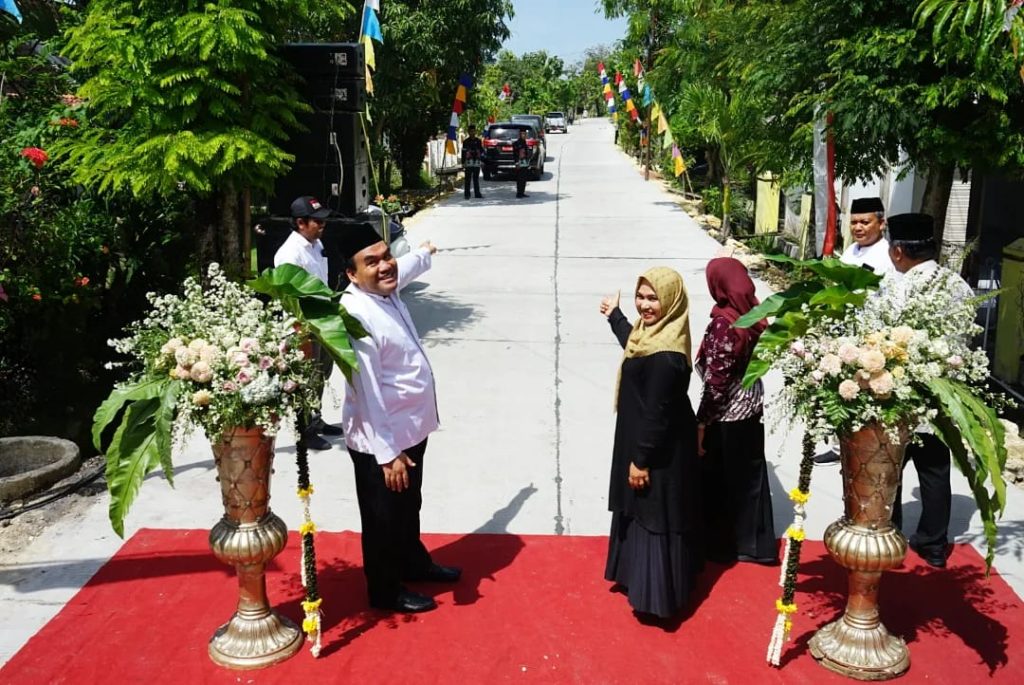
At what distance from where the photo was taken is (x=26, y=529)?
16.8 ft

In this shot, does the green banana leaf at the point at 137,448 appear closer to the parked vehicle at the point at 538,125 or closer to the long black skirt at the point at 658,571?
the long black skirt at the point at 658,571

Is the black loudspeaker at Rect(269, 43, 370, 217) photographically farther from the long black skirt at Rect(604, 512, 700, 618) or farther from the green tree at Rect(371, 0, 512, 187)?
the green tree at Rect(371, 0, 512, 187)

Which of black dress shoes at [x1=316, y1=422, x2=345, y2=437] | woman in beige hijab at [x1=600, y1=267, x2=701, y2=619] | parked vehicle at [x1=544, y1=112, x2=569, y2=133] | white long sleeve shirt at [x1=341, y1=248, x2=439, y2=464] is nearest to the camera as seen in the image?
white long sleeve shirt at [x1=341, y1=248, x2=439, y2=464]

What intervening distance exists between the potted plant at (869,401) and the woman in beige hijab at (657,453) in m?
0.39

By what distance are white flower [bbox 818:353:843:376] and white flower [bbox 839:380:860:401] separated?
2.3 inches

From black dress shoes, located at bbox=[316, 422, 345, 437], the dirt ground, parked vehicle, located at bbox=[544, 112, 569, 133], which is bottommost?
the dirt ground

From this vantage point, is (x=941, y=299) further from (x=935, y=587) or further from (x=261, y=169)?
(x=261, y=169)

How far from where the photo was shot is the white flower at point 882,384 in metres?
3.36

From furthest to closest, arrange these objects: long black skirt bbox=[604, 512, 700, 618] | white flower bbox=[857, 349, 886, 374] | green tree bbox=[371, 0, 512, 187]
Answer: green tree bbox=[371, 0, 512, 187] → long black skirt bbox=[604, 512, 700, 618] → white flower bbox=[857, 349, 886, 374]

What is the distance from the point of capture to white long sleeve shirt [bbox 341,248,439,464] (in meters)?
3.82

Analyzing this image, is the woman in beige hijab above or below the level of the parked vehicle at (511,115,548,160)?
below

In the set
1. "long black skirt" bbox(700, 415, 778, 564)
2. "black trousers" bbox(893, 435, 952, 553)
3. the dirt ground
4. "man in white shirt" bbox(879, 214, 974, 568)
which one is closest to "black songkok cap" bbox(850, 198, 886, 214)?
"man in white shirt" bbox(879, 214, 974, 568)

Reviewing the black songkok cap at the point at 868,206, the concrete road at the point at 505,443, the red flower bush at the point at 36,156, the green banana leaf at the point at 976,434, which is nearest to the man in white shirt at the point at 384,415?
the concrete road at the point at 505,443

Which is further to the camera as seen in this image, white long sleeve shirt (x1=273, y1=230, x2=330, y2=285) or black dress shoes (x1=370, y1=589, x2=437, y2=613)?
white long sleeve shirt (x1=273, y1=230, x2=330, y2=285)
